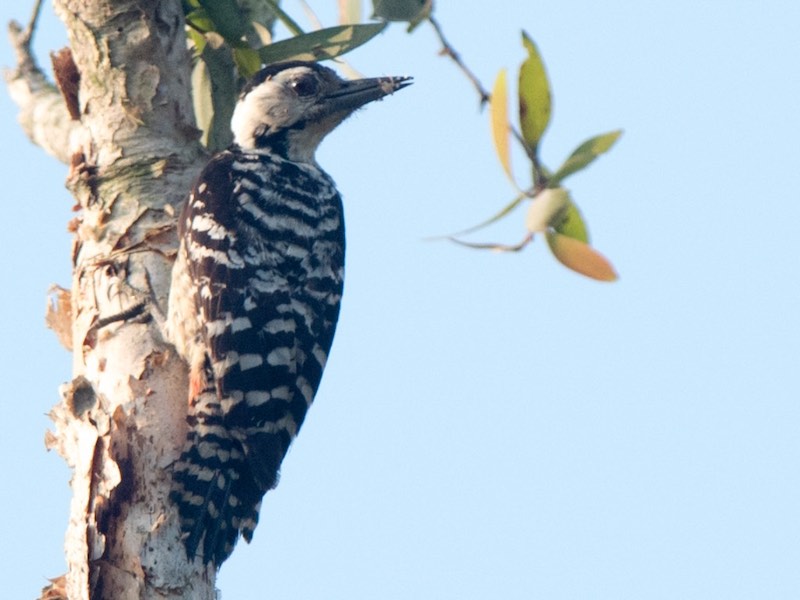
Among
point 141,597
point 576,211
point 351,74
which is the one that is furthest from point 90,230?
point 576,211

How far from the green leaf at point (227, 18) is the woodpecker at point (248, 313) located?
280 millimetres

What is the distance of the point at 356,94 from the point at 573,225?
9.24ft

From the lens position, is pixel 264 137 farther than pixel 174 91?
Yes

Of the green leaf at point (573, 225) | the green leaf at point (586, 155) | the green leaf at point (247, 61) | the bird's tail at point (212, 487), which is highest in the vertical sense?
the green leaf at point (247, 61)

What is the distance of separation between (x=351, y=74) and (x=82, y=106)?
994mm

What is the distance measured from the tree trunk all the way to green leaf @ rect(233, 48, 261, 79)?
318mm

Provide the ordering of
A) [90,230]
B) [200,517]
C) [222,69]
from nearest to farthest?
[200,517] → [90,230] → [222,69]

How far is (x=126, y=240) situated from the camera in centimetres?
451

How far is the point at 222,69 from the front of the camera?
5.16 m

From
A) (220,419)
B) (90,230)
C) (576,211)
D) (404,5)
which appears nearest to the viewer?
(576,211)

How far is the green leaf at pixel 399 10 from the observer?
3.56 metres

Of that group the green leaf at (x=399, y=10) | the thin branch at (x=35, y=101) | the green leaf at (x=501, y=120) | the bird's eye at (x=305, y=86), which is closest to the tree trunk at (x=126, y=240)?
the thin branch at (x=35, y=101)

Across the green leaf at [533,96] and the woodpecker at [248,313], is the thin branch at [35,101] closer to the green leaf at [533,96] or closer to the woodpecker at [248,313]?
the woodpecker at [248,313]

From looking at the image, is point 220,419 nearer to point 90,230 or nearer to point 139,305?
point 139,305
